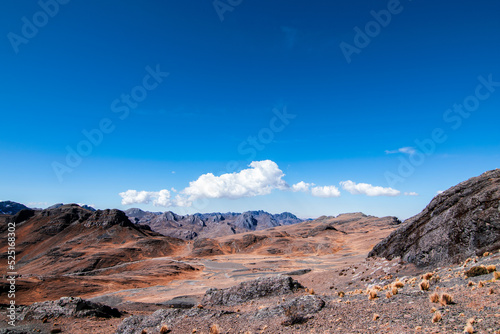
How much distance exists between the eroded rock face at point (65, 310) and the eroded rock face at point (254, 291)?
11500 mm

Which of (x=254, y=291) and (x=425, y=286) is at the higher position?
(x=425, y=286)

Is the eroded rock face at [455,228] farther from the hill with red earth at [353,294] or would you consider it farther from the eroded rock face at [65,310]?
the eroded rock face at [65,310]

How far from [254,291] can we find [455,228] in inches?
948

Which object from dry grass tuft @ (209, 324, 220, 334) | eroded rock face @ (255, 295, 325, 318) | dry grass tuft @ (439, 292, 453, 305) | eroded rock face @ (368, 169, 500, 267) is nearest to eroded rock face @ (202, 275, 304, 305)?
eroded rock face @ (255, 295, 325, 318)

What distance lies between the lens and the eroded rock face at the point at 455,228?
24.7 metres

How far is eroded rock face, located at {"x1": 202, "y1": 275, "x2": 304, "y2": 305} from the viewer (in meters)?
28.1

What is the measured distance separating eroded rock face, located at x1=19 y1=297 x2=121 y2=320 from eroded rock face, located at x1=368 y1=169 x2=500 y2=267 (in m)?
35.7

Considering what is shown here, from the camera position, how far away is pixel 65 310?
79.5 ft

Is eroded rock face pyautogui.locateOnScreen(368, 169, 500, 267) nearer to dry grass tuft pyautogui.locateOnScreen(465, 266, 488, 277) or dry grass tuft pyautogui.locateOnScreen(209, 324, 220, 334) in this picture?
dry grass tuft pyautogui.locateOnScreen(465, 266, 488, 277)

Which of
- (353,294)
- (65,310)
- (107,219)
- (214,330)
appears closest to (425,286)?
(353,294)

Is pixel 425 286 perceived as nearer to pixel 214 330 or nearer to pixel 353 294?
pixel 353 294

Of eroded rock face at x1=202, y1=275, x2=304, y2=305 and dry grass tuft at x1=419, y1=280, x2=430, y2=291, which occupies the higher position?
dry grass tuft at x1=419, y1=280, x2=430, y2=291

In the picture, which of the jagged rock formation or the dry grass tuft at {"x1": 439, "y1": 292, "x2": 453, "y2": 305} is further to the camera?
Result: the jagged rock formation

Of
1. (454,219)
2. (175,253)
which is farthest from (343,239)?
(454,219)
